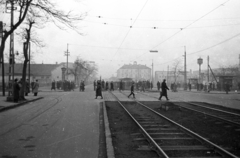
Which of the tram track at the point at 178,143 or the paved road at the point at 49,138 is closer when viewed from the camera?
the tram track at the point at 178,143

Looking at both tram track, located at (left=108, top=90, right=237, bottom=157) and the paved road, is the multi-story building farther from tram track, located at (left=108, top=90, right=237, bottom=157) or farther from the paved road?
tram track, located at (left=108, top=90, right=237, bottom=157)

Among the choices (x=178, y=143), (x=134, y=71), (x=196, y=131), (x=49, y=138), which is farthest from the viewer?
(x=134, y=71)

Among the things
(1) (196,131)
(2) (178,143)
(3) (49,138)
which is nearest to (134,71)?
(1) (196,131)

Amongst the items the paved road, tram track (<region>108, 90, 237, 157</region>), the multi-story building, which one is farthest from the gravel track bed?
the multi-story building

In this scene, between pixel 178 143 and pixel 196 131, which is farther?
pixel 196 131

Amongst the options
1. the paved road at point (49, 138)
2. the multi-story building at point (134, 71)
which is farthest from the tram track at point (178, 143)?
the multi-story building at point (134, 71)

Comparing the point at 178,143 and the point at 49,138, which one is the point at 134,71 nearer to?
the point at 49,138

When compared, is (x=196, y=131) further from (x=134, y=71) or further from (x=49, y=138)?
(x=134, y=71)

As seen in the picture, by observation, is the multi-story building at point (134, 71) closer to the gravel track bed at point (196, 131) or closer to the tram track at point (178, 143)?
the gravel track bed at point (196, 131)

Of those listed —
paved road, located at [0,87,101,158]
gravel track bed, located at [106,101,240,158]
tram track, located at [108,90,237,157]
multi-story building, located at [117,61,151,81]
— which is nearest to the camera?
tram track, located at [108,90,237,157]

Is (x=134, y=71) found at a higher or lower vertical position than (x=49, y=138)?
higher

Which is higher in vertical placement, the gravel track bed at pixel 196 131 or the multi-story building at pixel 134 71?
the multi-story building at pixel 134 71

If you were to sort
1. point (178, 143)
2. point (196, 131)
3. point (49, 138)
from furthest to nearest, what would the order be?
1. point (196, 131)
2. point (49, 138)
3. point (178, 143)

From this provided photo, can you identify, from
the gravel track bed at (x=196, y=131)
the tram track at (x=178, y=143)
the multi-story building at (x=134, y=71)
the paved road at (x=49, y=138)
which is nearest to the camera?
the tram track at (x=178, y=143)
